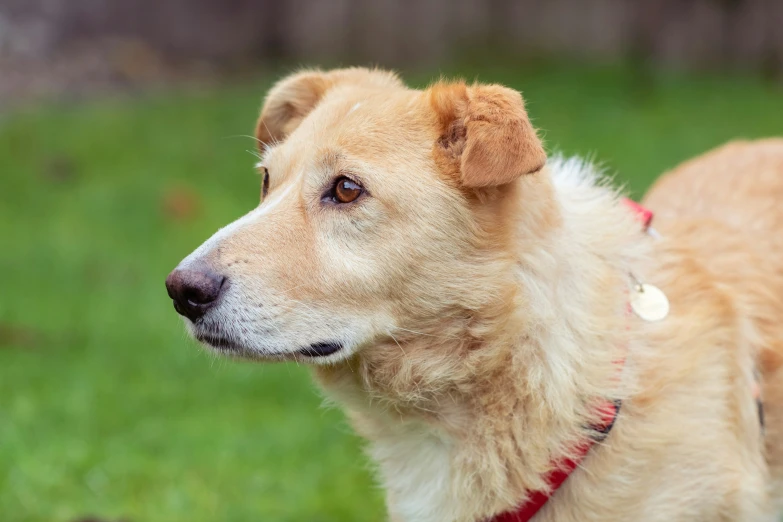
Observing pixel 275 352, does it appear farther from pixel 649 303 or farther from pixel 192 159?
pixel 192 159

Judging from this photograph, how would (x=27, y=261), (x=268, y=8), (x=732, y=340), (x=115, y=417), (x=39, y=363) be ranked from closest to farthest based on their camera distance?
(x=732, y=340) < (x=115, y=417) < (x=39, y=363) < (x=27, y=261) < (x=268, y=8)

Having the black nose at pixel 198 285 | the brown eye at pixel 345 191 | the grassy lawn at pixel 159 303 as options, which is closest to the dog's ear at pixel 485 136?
the brown eye at pixel 345 191

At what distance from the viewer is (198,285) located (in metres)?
2.99

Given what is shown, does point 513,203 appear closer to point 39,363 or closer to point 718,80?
point 39,363

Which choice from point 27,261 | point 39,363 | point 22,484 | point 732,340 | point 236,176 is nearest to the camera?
point 732,340

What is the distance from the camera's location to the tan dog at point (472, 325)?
3066 millimetres

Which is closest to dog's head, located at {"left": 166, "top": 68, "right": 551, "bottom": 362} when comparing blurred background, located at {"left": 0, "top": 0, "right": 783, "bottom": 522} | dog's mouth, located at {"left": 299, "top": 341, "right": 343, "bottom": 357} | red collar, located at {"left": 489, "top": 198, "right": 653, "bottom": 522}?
dog's mouth, located at {"left": 299, "top": 341, "right": 343, "bottom": 357}

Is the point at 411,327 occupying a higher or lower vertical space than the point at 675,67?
higher

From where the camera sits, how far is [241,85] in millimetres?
14664

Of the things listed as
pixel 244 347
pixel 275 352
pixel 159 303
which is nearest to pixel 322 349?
pixel 275 352

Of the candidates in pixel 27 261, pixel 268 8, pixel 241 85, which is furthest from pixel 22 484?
pixel 268 8

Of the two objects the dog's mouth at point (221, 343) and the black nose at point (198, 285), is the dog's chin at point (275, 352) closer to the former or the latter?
the dog's mouth at point (221, 343)

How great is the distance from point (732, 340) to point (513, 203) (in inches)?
38.3

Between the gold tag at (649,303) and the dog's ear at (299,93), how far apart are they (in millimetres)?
1348
